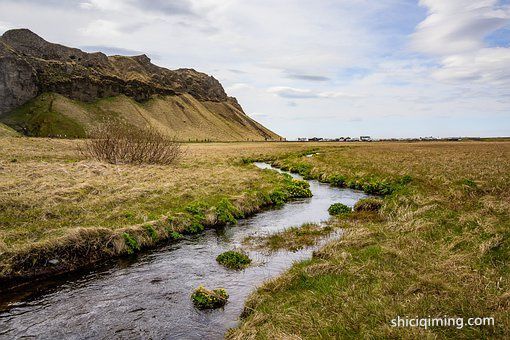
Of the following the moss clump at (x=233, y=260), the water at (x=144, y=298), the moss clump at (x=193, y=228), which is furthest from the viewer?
the moss clump at (x=193, y=228)

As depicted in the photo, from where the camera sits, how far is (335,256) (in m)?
Result: 13.1

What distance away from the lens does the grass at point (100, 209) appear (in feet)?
48.3

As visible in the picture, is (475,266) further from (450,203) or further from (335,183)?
(335,183)

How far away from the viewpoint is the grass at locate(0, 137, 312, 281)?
14.7m

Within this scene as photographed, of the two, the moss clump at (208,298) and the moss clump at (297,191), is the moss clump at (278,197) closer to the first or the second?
the moss clump at (297,191)

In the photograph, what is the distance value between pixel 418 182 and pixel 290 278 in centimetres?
2213

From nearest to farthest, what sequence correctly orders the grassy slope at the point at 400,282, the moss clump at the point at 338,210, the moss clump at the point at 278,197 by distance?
the grassy slope at the point at 400,282 < the moss clump at the point at 338,210 < the moss clump at the point at 278,197

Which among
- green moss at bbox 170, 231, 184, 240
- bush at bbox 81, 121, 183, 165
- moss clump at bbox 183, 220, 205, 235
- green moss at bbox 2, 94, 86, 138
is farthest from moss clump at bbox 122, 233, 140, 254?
green moss at bbox 2, 94, 86, 138

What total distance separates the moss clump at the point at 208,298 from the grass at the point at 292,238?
18.6 ft

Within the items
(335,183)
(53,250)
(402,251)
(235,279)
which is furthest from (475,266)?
(335,183)

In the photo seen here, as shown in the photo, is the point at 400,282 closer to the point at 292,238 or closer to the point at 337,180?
the point at 292,238

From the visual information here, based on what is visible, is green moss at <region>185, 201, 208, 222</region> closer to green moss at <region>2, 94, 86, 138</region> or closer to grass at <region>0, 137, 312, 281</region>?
grass at <region>0, 137, 312, 281</region>

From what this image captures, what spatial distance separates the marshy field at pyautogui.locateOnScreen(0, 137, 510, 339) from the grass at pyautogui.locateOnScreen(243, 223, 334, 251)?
0.33 ft

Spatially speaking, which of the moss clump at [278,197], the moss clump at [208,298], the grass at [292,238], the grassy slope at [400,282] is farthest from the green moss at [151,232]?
the moss clump at [278,197]
